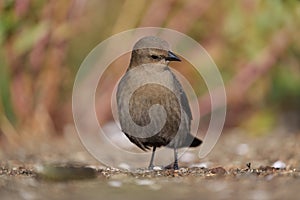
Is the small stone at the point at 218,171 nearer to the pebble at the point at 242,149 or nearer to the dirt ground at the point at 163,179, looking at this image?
the dirt ground at the point at 163,179

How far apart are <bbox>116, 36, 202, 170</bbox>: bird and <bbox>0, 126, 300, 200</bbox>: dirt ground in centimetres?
22

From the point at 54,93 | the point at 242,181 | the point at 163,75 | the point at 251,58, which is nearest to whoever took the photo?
the point at 242,181

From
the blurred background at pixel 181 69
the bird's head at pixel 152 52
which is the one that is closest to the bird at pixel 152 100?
the bird's head at pixel 152 52

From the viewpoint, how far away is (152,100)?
16.9ft

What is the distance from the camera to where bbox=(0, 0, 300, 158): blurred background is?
7082 mm

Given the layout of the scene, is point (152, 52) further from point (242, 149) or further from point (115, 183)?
point (242, 149)

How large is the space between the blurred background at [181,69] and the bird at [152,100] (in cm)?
158

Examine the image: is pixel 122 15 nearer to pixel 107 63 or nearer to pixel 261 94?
pixel 107 63

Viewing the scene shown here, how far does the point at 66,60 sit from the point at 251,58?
6.40 feet

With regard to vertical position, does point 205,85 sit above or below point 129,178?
above

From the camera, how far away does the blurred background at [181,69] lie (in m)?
7.08

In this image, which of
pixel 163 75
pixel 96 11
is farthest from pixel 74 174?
pixel 96 11

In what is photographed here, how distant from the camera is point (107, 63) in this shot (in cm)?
786

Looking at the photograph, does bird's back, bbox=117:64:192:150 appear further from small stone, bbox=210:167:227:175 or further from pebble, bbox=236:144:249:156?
pebble, bbox=236:144:249:156
